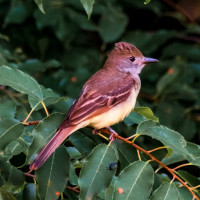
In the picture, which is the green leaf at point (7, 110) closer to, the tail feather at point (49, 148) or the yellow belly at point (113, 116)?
the tail feather at point (49, 148)

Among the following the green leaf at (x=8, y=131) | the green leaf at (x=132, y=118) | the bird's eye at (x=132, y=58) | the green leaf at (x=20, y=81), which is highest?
the green leaf at (x=20, y=81)

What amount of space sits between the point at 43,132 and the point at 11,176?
0.32 metres

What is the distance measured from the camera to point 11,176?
2.87 m

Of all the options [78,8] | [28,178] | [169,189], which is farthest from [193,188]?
[78,8]

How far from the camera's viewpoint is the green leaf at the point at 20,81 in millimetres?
2900

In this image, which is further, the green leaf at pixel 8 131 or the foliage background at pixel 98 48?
the foliage background at pixel 98 48

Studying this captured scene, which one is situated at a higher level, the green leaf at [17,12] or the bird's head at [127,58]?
the bird's head at [127,58]

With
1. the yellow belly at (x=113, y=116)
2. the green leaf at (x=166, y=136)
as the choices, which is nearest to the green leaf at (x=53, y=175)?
the green leaf at (x=166, y=136)

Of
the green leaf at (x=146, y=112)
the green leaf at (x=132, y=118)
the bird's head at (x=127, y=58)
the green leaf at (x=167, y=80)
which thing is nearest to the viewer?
the green leaf at (x=146, y=112)

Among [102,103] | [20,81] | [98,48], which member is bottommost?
[98,48]

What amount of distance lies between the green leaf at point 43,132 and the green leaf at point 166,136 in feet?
1.50

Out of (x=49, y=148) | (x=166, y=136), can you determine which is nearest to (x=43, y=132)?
(x=49, y=148)

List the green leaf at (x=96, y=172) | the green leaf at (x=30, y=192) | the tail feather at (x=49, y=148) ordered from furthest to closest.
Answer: the green leaf at (x=30, y=192), the tail feather at (x=49, y=148), the green leaf at (x=96, y=172)

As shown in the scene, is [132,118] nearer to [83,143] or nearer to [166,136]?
[83,143]
